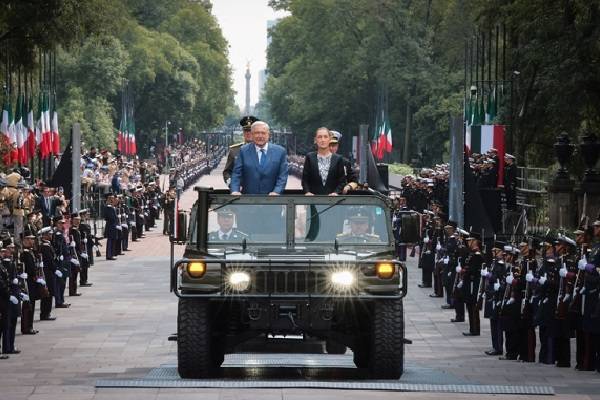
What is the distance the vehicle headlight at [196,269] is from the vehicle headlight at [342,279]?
1294 mm

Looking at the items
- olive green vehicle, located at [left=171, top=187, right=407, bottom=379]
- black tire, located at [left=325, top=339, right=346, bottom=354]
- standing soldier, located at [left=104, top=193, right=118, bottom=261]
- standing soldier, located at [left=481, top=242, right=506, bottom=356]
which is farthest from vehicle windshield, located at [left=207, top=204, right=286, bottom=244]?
standing soldier, located at [left=104, top=193, right=118, bottom=261]

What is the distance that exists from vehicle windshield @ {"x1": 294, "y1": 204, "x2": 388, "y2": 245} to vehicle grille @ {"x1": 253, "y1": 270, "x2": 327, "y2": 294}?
2.90 feet

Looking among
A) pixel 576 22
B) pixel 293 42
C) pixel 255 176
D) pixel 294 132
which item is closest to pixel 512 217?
pixel 576 22

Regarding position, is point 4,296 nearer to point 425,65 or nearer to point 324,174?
point 324,174

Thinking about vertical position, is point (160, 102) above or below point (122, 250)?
above

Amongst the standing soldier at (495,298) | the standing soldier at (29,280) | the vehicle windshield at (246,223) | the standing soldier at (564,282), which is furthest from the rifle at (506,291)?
the standing soldier at (29,280)

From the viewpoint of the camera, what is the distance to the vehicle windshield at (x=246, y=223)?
59.1 feet

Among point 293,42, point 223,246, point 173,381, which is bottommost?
point 173,381

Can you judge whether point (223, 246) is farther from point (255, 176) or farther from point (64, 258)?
point (64, 258)

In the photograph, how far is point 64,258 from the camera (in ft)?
103

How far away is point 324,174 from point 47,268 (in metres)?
11.5

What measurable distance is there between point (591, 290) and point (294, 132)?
367ft

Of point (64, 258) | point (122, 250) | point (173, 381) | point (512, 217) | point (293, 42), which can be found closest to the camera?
point (173, 381)

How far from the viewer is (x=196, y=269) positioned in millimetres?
17203
